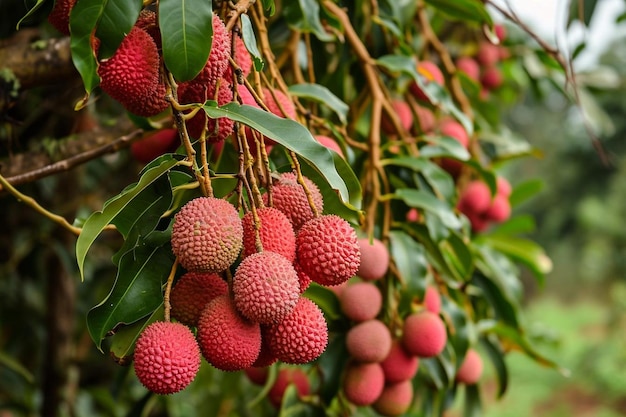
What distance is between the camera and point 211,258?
1.86ft

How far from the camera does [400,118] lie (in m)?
1.19

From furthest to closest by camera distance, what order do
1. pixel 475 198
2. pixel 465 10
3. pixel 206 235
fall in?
pixel 475 198
pixel 465 10
pixel 206 235

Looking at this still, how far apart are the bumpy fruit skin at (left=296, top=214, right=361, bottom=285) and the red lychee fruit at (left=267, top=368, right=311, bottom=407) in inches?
21.0

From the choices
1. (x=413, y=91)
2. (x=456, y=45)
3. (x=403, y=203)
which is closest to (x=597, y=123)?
(x=456, y=45)

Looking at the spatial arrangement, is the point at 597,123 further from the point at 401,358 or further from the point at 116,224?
the point at 116,224

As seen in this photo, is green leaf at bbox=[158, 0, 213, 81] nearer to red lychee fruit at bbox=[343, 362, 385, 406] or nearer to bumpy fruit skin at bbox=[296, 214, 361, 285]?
bumpy fruit skin at bbox=[296, 214, 361, 285]

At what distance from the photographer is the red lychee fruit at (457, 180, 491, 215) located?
132 cm

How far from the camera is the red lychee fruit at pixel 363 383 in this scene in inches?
38.3

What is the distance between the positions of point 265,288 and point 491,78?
1.34 meters

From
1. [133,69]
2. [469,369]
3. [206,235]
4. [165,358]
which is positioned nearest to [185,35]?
[133,69]

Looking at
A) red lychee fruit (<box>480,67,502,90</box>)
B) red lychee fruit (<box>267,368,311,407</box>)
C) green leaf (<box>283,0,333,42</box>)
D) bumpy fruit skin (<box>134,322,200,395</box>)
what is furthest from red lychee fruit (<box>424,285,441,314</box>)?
red lychee fruit (<box>480,67,502,90</box>)

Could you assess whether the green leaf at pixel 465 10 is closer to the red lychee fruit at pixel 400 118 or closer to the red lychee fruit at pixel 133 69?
the red lychee fruit at pixel 400 118

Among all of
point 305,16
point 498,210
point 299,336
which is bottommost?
point 498,210

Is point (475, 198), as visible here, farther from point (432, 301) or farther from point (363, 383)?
point (363, 383)
